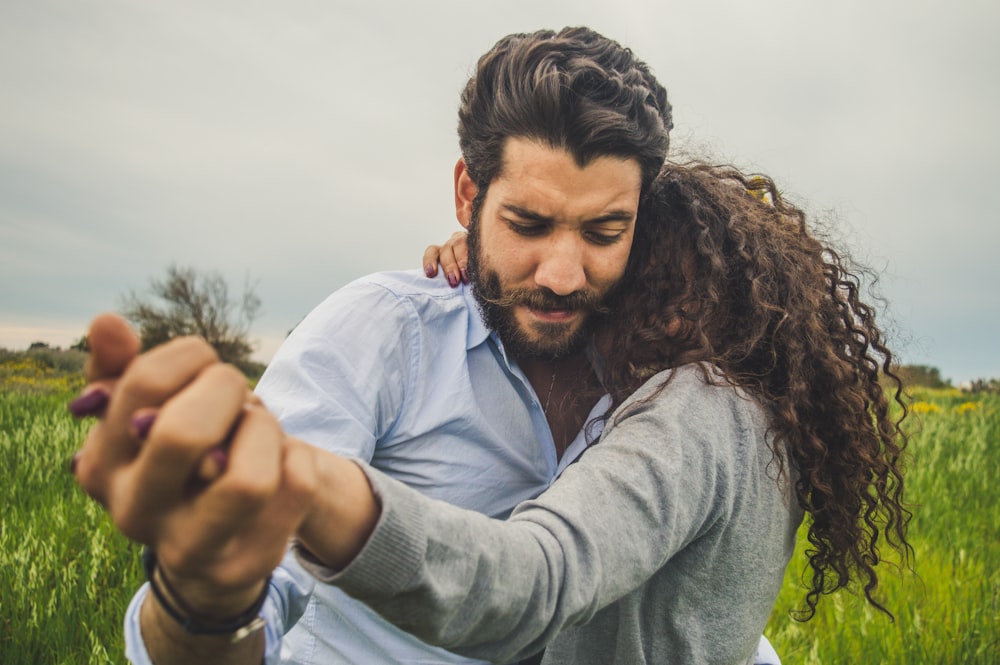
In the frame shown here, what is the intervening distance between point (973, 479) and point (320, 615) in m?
5.23

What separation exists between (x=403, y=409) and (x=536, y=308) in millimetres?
512

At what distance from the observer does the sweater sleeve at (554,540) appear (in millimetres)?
1020

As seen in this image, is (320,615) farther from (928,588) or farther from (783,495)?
(928,588)

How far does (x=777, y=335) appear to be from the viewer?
1.87 metres

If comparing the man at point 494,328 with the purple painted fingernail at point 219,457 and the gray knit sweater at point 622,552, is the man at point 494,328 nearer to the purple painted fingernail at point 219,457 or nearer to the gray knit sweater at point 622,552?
the gray knit sweater at point 622,552

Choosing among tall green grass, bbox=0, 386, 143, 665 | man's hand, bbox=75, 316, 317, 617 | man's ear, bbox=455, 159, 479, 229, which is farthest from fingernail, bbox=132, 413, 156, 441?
tall green grass, bbox=0, 386, 143, 665

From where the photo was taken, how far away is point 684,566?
1619mm

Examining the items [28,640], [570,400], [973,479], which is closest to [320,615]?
[570,400]

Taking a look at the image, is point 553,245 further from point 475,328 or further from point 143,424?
point 143,424

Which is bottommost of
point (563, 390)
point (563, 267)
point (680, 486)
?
point (680, 486)

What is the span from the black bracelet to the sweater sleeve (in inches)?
3.7

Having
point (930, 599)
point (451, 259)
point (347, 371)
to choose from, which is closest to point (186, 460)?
point (347, 371)

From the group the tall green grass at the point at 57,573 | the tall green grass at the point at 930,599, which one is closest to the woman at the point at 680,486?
the tall green grass at the point at 930,599

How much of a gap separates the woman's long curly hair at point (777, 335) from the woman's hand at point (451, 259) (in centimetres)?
48
